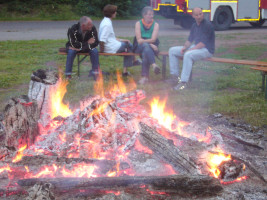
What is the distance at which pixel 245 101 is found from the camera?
5898mm

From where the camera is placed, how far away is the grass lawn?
217 inches

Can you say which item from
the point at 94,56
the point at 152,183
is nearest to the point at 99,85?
the point at 94,56

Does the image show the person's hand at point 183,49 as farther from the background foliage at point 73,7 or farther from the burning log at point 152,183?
the background foliage at point 73,7

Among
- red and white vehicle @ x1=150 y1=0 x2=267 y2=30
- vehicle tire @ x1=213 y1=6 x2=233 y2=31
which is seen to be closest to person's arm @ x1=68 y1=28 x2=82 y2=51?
red and white vehicle @ x1=150 y1=0 x2=267 y2=30

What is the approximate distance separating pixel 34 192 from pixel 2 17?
20.1 m

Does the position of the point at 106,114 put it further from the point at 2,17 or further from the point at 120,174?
the point at 2,17

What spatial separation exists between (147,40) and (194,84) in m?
1.43

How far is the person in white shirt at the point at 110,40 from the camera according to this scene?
25.4 feet

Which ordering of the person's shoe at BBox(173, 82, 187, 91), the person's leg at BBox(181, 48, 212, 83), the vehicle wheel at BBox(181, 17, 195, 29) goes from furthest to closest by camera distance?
the vehicle wheel at BBox(181, 17, 195, 29) < the person's leg at BBox(181, 48, 212, 83) < the person's shoe at BBox(173, 82, 187, 91)

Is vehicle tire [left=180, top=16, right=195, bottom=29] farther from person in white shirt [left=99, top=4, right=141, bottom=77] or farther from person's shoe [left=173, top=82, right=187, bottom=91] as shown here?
Result: person's shoe [left=173, top=82, right=187, bottom=91]

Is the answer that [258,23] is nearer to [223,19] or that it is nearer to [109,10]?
[223,19]

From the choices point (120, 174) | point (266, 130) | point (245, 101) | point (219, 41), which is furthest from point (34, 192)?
point (219, 41)

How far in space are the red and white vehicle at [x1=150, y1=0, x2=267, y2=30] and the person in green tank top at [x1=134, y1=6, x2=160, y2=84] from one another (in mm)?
8674

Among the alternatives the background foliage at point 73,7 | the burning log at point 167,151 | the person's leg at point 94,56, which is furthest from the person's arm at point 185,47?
the background foliage at point 73,7
